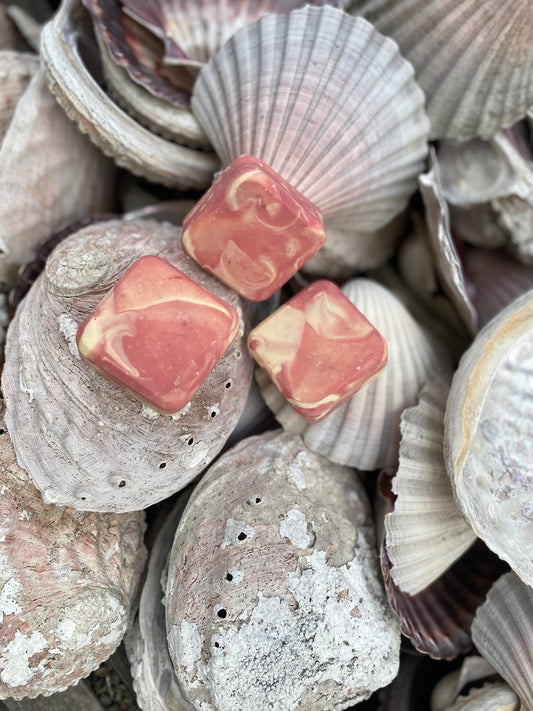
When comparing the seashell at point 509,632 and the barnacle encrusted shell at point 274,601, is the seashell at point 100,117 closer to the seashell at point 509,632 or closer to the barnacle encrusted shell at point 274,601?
the barnacle encrusted shell at point 274,601

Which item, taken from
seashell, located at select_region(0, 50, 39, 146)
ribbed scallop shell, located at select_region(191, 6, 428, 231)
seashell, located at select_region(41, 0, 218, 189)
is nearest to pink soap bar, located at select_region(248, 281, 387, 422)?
ribbed scallop shell, located at select_region(191, 6, 428, 231)

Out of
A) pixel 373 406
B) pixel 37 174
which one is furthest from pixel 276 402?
pixel 37 174

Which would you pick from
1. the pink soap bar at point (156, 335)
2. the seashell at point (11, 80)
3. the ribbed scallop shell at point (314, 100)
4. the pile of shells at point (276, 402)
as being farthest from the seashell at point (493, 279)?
the seashell at point (11, 80)

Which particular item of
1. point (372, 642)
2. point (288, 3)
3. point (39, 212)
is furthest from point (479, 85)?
point (372, 642)

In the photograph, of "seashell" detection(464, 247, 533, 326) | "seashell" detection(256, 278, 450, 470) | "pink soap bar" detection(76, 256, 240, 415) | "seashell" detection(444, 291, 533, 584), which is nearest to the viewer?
"pink soap bar" detection(76, 256, 240, 415)

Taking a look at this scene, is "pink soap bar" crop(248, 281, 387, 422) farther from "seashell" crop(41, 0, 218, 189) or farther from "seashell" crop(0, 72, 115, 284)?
"seashell" crop(0, 72, 115, 284)

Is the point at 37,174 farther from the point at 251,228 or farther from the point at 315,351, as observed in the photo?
the point at 315,351
